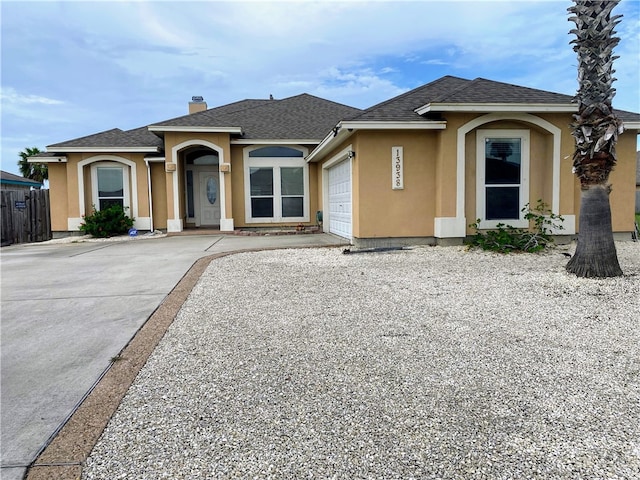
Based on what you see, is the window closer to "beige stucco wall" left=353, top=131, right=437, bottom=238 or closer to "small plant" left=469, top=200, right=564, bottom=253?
"beige stucco wall" left=353, top=131, right=437, bottom=238

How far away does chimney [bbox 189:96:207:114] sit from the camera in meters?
19.5

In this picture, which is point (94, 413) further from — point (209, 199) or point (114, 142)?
point (209, 199)

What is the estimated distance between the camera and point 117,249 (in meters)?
11.1

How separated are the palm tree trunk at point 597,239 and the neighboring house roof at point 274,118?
28.3 ft

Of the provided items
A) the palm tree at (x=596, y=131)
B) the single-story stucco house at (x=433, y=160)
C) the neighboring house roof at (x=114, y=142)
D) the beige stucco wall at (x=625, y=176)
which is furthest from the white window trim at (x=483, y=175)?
the neighboring house roof at (x=114, y=142)

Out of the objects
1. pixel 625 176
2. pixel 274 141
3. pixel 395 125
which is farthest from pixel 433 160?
pixel 274 141

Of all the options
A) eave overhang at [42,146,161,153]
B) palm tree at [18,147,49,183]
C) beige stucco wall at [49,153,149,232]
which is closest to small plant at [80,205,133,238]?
beige stucco wall at [49,153,149,232]

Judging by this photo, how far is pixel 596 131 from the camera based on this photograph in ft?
21.2

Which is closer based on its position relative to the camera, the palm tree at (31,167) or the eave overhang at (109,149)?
the eave overhang at (109,149)

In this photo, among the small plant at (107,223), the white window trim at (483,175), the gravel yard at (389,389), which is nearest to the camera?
the gravel yard at (389,389)

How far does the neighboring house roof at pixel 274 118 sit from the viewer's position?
1476 centimetres

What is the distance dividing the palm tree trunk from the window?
14442 mm

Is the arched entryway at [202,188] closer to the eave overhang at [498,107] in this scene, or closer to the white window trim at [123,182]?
the white window trim at [123,182]

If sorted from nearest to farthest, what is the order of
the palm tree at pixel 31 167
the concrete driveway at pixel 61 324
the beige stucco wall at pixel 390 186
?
the concrete driveway at pixel 61 324, the beige stucco wall at pixel 390 186, the palm tree at pixel 31 167
